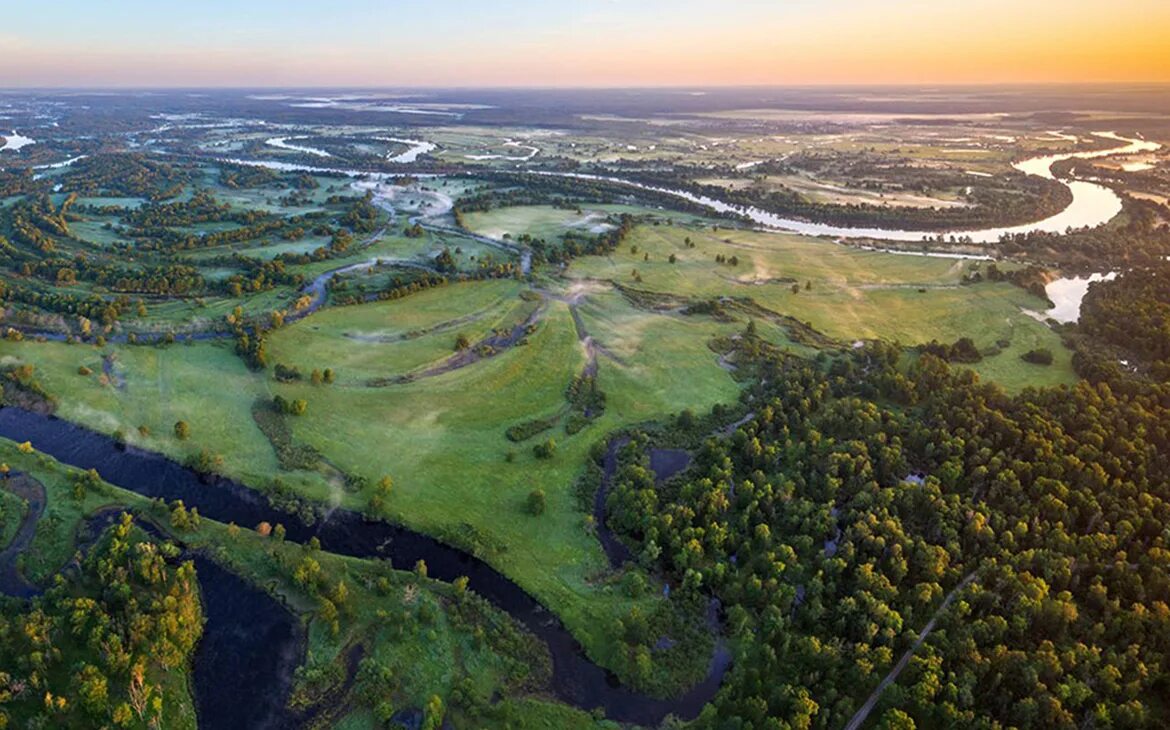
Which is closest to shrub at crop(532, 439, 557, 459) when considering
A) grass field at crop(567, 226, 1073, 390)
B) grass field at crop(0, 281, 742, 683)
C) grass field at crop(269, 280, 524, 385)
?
grass field at crop(0, 281, 742, 683)

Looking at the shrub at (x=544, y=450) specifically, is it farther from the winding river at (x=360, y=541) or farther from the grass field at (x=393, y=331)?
the grass field at (x=393, y=331)

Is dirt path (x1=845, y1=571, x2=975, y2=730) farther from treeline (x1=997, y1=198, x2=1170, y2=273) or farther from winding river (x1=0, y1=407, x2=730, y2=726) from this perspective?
treeline (x1=997, y1=198, x2=1170, y2=273)

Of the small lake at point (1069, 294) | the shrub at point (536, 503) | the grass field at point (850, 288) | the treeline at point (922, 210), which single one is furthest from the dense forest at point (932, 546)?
the treeline at point (922, 210)

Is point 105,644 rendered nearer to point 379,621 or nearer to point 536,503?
point 379,621

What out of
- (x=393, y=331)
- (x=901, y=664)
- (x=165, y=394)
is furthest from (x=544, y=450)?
(x=165, y=394)

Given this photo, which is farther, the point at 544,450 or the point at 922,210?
the point at 922,210

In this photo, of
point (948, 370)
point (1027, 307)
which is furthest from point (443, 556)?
point (1027, 307)
